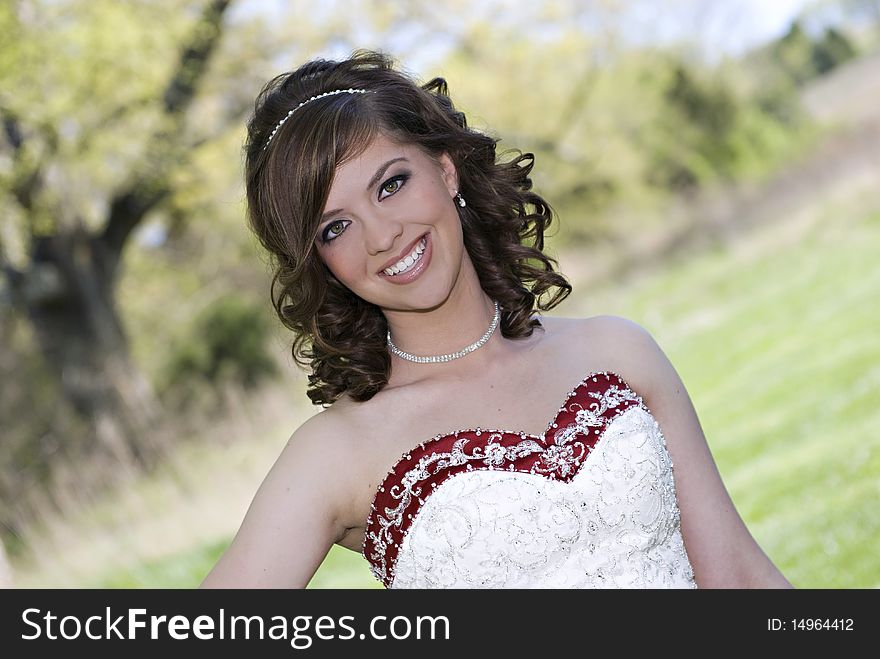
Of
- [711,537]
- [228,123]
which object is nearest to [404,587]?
[711,537]

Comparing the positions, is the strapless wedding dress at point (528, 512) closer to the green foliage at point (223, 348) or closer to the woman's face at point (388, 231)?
the woman's face at point (388, 231)

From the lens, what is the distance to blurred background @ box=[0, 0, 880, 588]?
9672 mm

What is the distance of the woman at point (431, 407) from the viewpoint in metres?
2.66

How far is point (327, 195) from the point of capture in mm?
2740

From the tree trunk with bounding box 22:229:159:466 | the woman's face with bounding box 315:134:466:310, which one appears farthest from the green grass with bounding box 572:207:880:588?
the tree trunk with bounding box 22:229:159:466

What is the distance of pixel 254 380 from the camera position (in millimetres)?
17141

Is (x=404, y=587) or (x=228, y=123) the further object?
(x=228, y=123)

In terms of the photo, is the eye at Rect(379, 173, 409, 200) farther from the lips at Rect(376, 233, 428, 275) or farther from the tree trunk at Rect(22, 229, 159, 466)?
the tree trunk at Rect(22, 229, 159, 466)

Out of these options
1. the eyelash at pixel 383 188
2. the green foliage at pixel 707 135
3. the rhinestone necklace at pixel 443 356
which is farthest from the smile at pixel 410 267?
the green foliage at pixel 707 135

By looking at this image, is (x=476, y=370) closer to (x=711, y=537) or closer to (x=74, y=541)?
(x=711, y=537)

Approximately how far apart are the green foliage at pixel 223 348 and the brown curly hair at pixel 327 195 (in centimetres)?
1413

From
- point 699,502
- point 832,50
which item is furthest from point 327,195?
point 832,50

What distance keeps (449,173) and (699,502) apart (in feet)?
3.51
